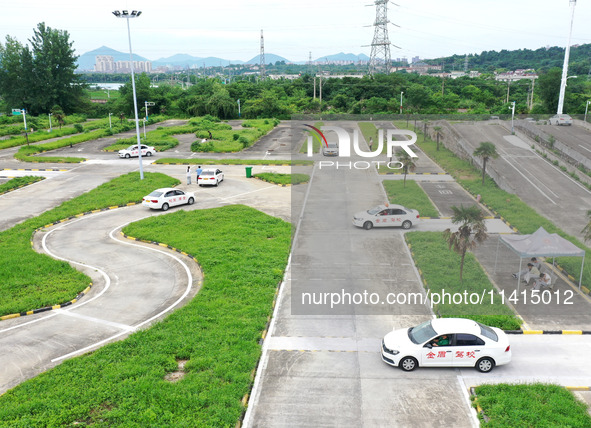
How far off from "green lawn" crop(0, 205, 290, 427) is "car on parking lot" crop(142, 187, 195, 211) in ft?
36.6

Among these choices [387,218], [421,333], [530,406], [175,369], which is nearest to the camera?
[530,406]

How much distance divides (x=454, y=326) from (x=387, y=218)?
493 inches

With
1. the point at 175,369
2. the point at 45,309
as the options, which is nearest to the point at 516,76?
the point at 45,309

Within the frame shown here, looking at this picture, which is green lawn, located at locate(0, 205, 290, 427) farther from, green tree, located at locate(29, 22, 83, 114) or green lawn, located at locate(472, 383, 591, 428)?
green tree, located at locate(29, 22, 83, 114)

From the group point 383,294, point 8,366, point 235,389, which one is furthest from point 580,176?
point 8,366

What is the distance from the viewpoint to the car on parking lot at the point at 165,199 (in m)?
29.6

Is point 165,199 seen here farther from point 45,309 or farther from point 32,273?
point 45,309

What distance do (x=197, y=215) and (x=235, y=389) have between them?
16.9 m

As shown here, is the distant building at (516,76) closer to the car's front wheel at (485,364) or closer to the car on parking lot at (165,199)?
the car on parking lot at (165,199)

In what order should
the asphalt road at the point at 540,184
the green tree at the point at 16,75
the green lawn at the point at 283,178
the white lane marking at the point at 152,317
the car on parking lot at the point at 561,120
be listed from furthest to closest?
the green tree at the point at 16,75 < the car on parking lot at the point at 561,120 < the green lawn at the point at 283,178 < the asphalt road at the point at 540,184 < the white lane marking at the point at 152,317

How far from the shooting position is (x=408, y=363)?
43.1 feet

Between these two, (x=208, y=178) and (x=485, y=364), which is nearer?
(x=485, y=364)

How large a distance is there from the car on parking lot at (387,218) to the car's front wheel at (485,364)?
42.6ft

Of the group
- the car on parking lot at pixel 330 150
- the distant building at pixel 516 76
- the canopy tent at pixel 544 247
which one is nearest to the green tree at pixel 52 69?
the car on parking lot at pixel 330 150
